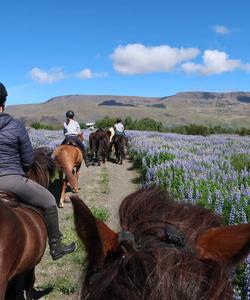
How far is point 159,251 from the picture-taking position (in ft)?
5.16

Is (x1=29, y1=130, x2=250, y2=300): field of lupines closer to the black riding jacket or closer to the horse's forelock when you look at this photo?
the black riding jacket

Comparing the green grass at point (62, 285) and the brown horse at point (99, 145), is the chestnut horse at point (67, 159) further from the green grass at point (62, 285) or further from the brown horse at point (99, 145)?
the brown horse at point (99, 145)

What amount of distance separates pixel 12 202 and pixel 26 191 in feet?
1.27

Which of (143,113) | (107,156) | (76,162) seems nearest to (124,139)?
(107,156)

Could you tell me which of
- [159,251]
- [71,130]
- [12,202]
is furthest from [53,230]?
[71,130]

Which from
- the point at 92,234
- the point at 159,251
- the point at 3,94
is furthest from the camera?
the point at 3,94

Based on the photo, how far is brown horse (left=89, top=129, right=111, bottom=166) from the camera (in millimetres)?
21828

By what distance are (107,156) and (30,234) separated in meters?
18.5

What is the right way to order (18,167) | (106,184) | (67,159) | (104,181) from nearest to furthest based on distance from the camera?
(18,167)
(67,159)
(106,184)
(104,181)

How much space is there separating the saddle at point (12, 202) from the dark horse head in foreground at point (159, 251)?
11.8ft

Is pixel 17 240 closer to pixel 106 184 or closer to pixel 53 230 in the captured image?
pixel 53 230

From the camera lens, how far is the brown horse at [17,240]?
186 inches

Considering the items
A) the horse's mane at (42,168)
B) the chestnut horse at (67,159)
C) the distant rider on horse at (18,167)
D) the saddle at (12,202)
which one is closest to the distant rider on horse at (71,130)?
the chestnut horse at (67,159)

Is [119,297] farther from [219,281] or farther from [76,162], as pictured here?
[76,162]
